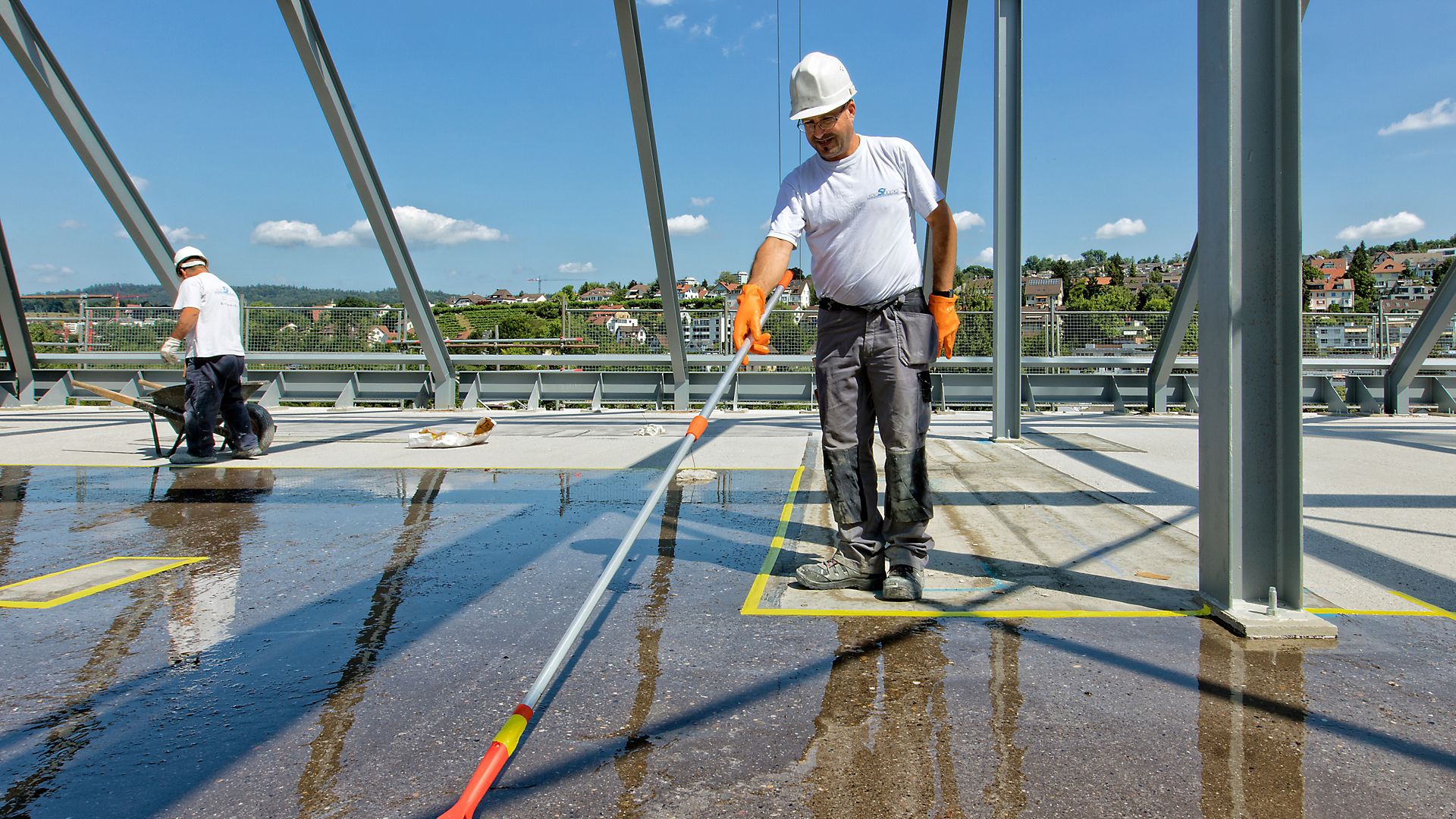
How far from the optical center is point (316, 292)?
15.7 m

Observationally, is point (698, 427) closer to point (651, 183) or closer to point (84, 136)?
point (651, 183)

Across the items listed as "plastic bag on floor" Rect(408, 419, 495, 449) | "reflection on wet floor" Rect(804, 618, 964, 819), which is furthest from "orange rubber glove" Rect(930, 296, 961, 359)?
"plastic bag on floor" Rect(408, 419, 495, 449)

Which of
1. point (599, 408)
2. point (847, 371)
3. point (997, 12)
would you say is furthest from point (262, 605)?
point (599, 408)

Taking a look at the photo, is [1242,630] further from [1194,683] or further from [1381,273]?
[1381,273]

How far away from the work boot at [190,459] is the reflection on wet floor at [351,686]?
152 inches

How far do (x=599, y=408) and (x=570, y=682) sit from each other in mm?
11687

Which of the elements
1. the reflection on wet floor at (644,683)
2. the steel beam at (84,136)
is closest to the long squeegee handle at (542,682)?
the reflection on wet floor at (644,683)

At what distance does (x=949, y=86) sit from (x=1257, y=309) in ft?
24.8

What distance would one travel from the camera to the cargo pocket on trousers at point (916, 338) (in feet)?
12.1

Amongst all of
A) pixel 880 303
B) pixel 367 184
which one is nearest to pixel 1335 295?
pixel 367 184

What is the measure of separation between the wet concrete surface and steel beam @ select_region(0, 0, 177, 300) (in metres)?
8.12

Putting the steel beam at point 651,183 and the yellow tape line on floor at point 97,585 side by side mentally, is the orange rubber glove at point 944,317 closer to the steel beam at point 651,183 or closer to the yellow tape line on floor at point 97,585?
the yellow tape line on floor at point 97,585

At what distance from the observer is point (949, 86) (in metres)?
10.2

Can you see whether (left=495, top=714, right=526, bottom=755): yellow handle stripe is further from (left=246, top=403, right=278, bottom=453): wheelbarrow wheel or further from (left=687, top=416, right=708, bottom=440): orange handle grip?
(left=246, top=403, right=278, bottom=453): wheelbarrow wheel
